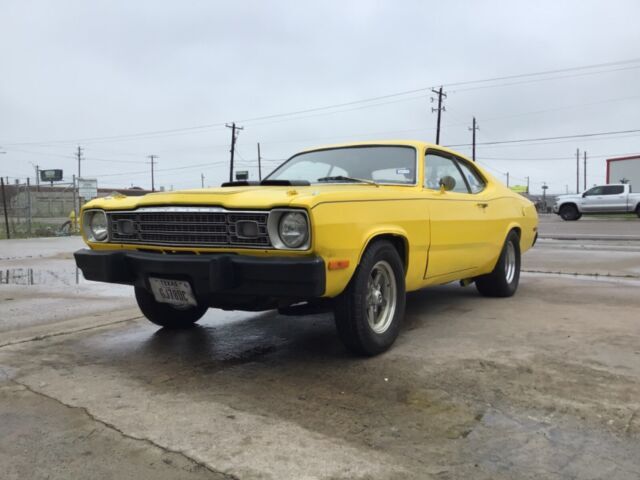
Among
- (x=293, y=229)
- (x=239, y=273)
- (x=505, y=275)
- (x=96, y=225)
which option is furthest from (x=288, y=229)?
(x=505, y=275)

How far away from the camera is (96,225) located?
430 centimetres

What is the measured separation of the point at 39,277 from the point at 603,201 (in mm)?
24165

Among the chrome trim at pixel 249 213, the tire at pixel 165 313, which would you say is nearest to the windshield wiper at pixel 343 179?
the chrome trim at pixel 249 213

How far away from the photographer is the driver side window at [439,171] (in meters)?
4.86

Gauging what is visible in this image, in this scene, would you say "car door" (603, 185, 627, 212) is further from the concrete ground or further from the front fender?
the front fender

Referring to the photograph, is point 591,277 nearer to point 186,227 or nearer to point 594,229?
point 186,227

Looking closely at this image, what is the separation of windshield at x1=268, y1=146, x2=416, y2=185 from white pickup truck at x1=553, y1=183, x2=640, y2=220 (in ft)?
78.4

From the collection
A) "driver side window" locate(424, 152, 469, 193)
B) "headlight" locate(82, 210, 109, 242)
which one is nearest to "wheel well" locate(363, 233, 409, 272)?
"driver side window" locate(424, 152, 469, 193)

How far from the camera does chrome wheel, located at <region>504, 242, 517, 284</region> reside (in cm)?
612

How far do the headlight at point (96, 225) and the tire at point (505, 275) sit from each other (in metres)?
3.80

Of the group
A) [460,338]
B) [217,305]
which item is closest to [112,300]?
[217,305]

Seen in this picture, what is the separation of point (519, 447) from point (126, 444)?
70.1 inches

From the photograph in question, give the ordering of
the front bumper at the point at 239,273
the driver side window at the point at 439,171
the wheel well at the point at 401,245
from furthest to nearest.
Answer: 1. the driver side window at the point at 439,171
2. the wheel well at the point at 401,245
3. the front bumper at the point at 239,273

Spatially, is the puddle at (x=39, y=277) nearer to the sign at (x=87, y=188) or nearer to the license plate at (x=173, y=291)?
the license plate at (x=173, y=291)
